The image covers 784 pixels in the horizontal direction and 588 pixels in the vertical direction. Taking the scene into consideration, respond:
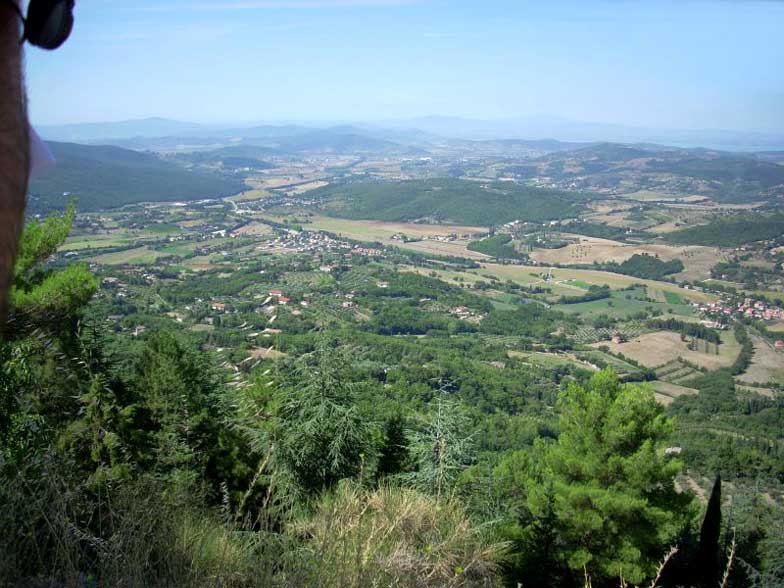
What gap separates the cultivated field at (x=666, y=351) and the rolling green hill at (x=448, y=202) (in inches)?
1359

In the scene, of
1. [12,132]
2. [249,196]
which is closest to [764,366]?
[12,132]

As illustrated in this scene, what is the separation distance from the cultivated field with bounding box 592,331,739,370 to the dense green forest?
22596mm

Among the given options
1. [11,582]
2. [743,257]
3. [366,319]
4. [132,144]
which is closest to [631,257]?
[743,257]

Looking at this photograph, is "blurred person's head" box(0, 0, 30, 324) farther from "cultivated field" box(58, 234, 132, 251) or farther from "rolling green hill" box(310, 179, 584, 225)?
"rolling green hill" box(310, 179, 584, 225)

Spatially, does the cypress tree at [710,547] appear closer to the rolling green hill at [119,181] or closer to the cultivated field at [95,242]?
the cultivated field at [95,242]

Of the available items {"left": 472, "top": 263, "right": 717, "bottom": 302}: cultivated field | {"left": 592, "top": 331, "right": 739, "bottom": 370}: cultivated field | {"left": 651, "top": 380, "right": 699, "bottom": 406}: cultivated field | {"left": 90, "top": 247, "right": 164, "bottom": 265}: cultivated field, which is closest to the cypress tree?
{"left": 651, "top": 380, "right": 699, "bottom": 406}: cultivated field

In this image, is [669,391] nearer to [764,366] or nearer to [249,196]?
[764,366]

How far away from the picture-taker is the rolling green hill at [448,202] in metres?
65.2

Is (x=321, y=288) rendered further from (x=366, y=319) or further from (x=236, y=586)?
(x=236, y=586)

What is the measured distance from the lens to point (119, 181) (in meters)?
64.6

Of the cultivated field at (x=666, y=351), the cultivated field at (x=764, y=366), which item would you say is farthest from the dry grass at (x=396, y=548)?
the cultivated field at (x=764, y=366)

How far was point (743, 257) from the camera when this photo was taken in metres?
46.4

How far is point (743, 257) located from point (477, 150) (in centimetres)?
10434

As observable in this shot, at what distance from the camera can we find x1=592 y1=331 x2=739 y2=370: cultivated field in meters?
28.1
